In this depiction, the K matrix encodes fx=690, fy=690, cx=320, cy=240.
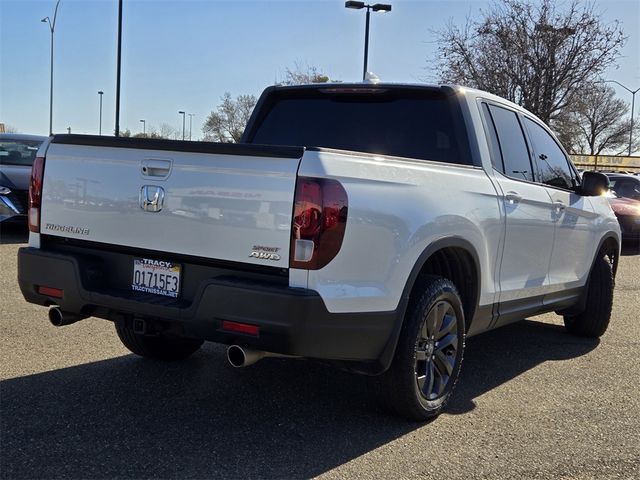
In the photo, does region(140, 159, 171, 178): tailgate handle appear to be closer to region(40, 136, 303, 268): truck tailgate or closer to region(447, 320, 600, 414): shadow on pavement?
region(40, 136, 303, 268): truck tailgate

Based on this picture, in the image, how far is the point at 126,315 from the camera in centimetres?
Result: 362

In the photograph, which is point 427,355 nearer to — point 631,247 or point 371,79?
point 371,79

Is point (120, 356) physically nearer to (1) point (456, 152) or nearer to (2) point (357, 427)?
(2) point (357, 427)

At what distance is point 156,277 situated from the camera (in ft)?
11.6

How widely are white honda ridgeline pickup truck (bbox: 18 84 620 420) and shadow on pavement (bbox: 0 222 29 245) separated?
6751 mm

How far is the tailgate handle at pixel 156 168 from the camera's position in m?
3.46

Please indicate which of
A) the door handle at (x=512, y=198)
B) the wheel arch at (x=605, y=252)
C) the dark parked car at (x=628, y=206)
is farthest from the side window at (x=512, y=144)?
the dark parked car at (x=628, y=206)

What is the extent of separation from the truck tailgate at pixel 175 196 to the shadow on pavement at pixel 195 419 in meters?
0.97

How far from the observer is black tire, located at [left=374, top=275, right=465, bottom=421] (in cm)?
366

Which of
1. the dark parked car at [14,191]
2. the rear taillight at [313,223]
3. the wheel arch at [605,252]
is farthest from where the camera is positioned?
the dark parked car at [14,191]

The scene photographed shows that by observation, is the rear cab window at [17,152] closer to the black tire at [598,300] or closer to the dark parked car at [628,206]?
the black tire at [598,300]

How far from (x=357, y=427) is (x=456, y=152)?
1855mm

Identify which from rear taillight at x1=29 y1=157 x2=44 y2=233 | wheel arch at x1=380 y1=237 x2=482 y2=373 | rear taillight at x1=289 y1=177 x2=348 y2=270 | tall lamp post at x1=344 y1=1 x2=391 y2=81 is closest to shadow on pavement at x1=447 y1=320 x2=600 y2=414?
wheel arch at x1=380 y1=237 x2=482 y2=373

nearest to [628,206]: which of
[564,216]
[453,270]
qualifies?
[564,216]
